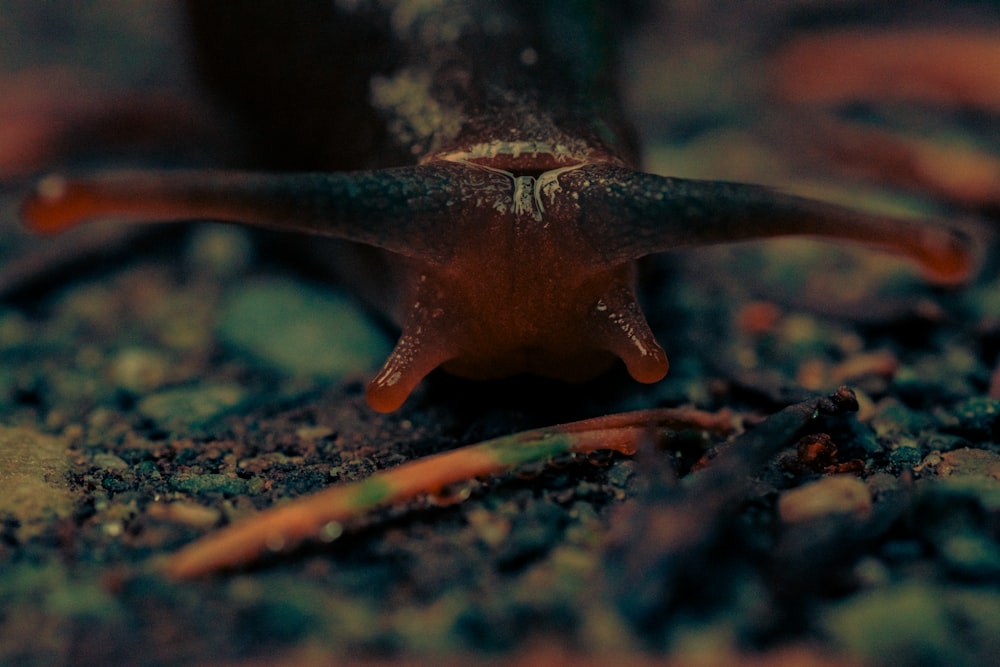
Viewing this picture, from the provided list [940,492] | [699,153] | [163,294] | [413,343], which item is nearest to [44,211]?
[413,343]

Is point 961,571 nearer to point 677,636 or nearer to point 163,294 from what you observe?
point 677,636

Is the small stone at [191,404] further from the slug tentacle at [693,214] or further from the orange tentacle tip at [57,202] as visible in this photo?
the slug tentacle at [693,214]

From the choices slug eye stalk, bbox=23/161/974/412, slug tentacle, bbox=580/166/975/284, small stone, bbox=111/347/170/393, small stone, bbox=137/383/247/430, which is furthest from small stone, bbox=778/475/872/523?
small stone, bbox=111/347/170/393

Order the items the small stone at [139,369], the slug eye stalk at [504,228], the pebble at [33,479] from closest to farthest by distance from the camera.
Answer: the pebble at [33,479] → the slug eye stalk at [504,228] → the small stone at [139,369]

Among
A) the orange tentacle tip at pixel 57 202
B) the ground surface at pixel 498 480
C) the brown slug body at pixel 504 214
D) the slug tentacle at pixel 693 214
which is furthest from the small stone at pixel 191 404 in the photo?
the slug tentacle at pixel 693 214

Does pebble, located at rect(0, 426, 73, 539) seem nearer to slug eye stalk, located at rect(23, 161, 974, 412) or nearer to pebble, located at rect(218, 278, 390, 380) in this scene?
slug eye stalk, located at rect(23, 161, 974, 412)

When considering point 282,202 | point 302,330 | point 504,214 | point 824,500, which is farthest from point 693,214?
point 302,330

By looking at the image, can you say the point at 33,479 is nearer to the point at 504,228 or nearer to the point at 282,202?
the point at 282,202
